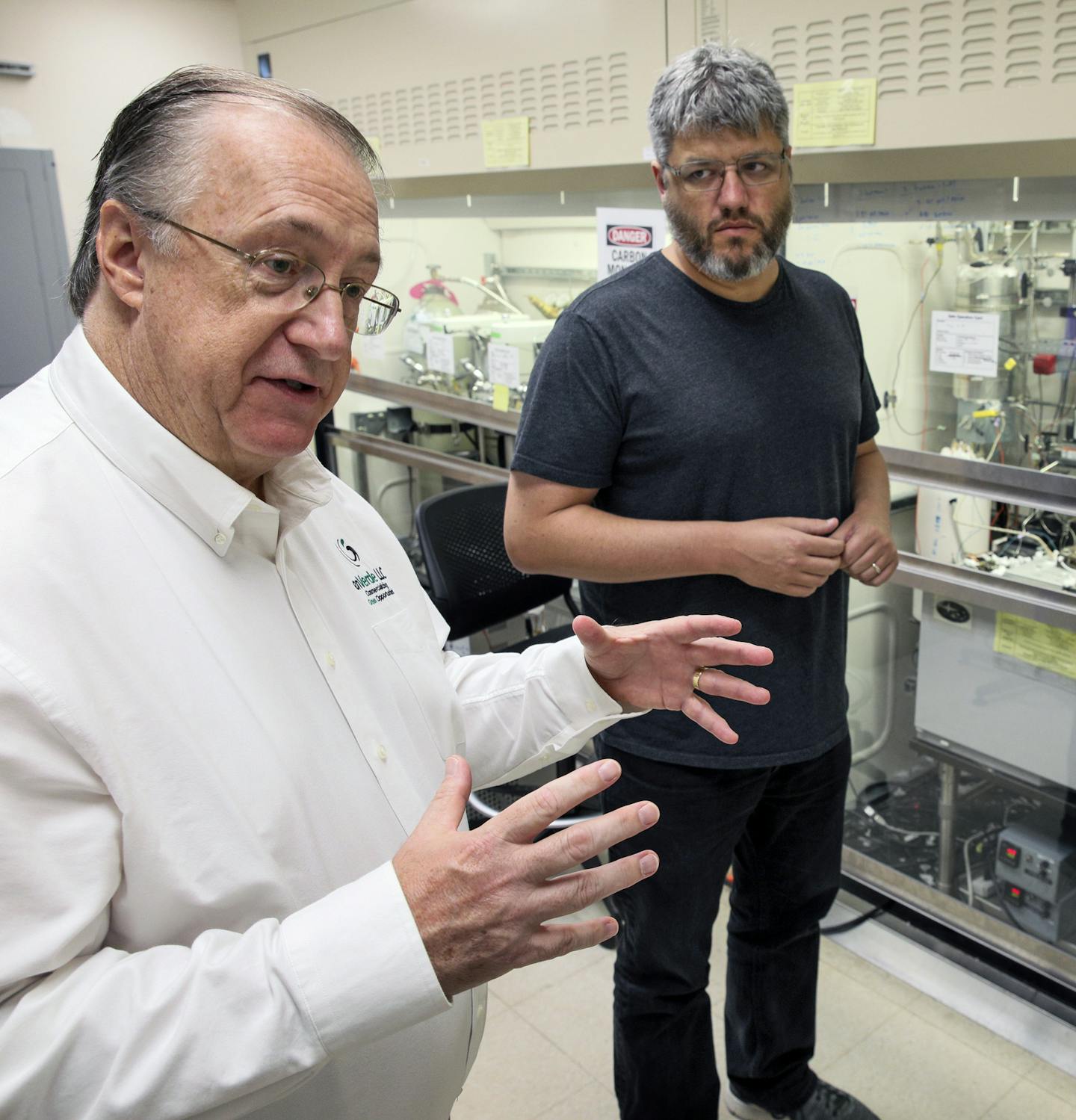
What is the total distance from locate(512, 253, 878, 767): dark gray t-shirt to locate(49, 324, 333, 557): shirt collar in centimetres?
62

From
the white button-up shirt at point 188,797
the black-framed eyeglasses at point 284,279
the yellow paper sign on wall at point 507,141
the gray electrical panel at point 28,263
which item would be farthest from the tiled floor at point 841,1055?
the gray electrical panel at point 28,263

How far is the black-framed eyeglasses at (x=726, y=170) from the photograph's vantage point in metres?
1.38

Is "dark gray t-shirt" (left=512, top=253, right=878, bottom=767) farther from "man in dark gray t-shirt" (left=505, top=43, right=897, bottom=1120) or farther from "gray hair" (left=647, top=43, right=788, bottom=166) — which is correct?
"gray hair" (left=647, top=43, right=788, bottom=166)

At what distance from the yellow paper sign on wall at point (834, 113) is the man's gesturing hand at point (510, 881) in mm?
1330

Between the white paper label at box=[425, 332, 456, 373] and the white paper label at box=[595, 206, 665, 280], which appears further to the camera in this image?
the white paper label at box=[425, 332, 456, 373]

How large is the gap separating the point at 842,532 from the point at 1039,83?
0.71 metres

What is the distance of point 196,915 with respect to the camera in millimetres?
783

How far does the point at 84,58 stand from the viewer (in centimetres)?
320

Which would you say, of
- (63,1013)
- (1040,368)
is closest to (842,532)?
(1040,368)

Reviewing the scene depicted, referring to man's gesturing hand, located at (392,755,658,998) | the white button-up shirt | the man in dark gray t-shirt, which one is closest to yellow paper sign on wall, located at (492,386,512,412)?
the man in dark gray t-shirt

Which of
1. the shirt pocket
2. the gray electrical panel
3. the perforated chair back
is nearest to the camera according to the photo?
the shirt pocket

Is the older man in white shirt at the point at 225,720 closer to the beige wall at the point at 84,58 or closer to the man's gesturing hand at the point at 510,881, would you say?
the man's gesturing hand at the point at 510,881

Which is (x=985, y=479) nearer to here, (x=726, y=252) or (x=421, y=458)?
(x=726, y=252)

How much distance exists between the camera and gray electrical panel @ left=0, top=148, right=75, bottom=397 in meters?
3.25
